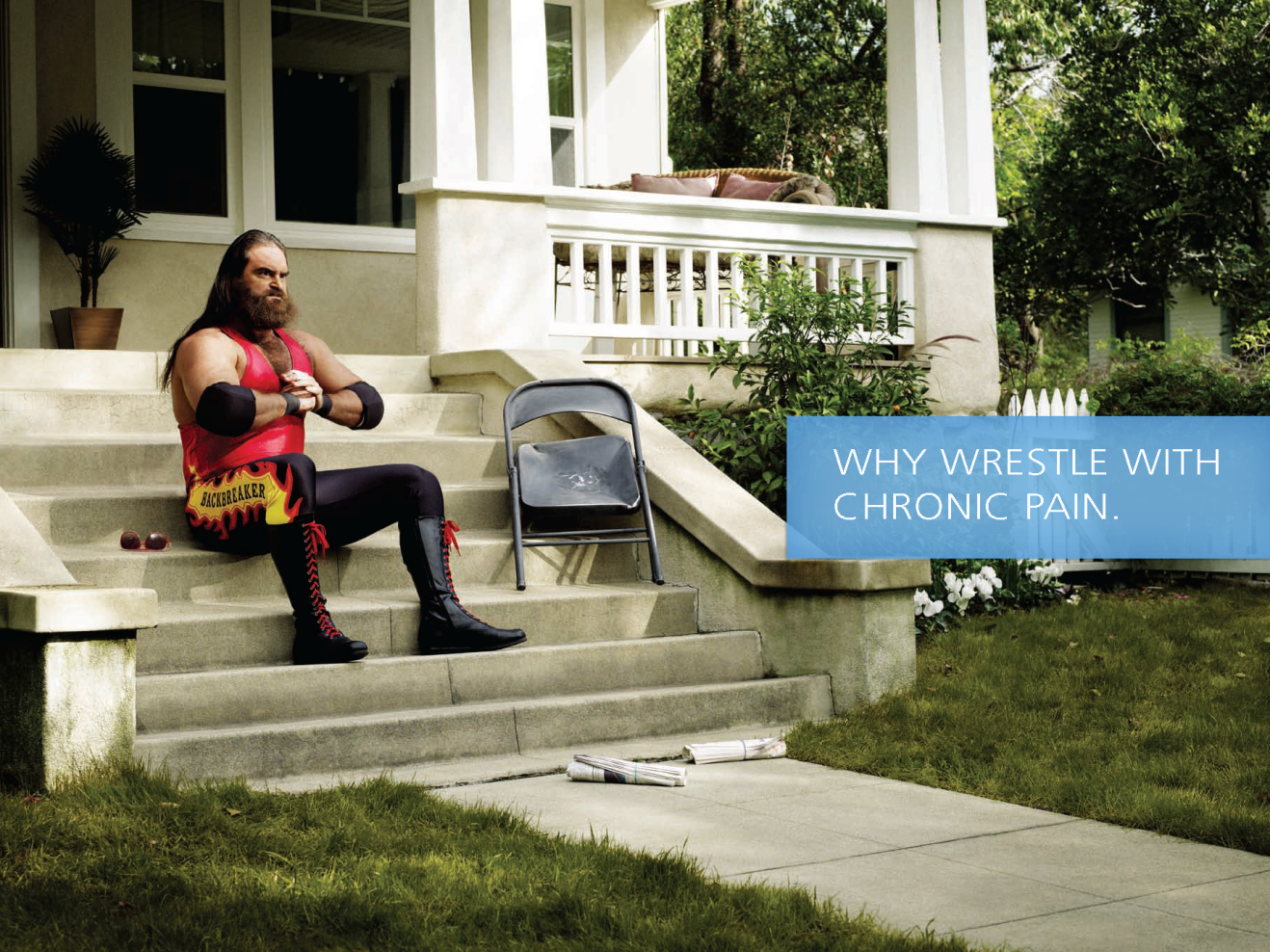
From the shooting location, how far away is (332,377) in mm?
6207

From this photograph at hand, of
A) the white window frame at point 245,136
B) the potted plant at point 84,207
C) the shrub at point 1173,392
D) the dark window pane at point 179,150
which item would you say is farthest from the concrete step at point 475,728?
the dark window pane at point 179,150

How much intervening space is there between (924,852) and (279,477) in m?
2.57

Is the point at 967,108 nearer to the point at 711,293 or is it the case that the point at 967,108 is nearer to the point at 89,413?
the point at 711,293

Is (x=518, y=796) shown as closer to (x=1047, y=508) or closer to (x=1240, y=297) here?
(x=1047, y=508)

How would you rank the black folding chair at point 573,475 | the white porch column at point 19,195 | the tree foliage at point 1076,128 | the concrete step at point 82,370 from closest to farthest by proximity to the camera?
the black folding chair at point 573,475 → the concrete step at point 82,370 → the white porch column at point 19,195 → the tree foliage at point 1076,128

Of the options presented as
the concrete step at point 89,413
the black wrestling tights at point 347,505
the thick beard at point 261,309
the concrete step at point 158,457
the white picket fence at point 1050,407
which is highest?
the thick beard at point 261,309

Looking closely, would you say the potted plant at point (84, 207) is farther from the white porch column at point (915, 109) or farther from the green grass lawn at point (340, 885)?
the green grass lawn at point (340, 885)

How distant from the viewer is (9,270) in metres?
9.52

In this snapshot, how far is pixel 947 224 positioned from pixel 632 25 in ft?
12.0

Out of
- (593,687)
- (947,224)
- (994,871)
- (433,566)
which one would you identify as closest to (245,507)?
(433,566)

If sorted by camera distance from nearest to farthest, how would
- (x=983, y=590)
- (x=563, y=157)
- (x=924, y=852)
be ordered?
(x=924, y=852), (x=983, y=590), (x=563, y=157)

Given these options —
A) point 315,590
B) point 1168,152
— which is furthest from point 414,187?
point 1168,152

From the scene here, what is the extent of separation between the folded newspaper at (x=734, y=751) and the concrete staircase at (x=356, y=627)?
14.0 inches

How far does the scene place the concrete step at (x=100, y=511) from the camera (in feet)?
19.4
